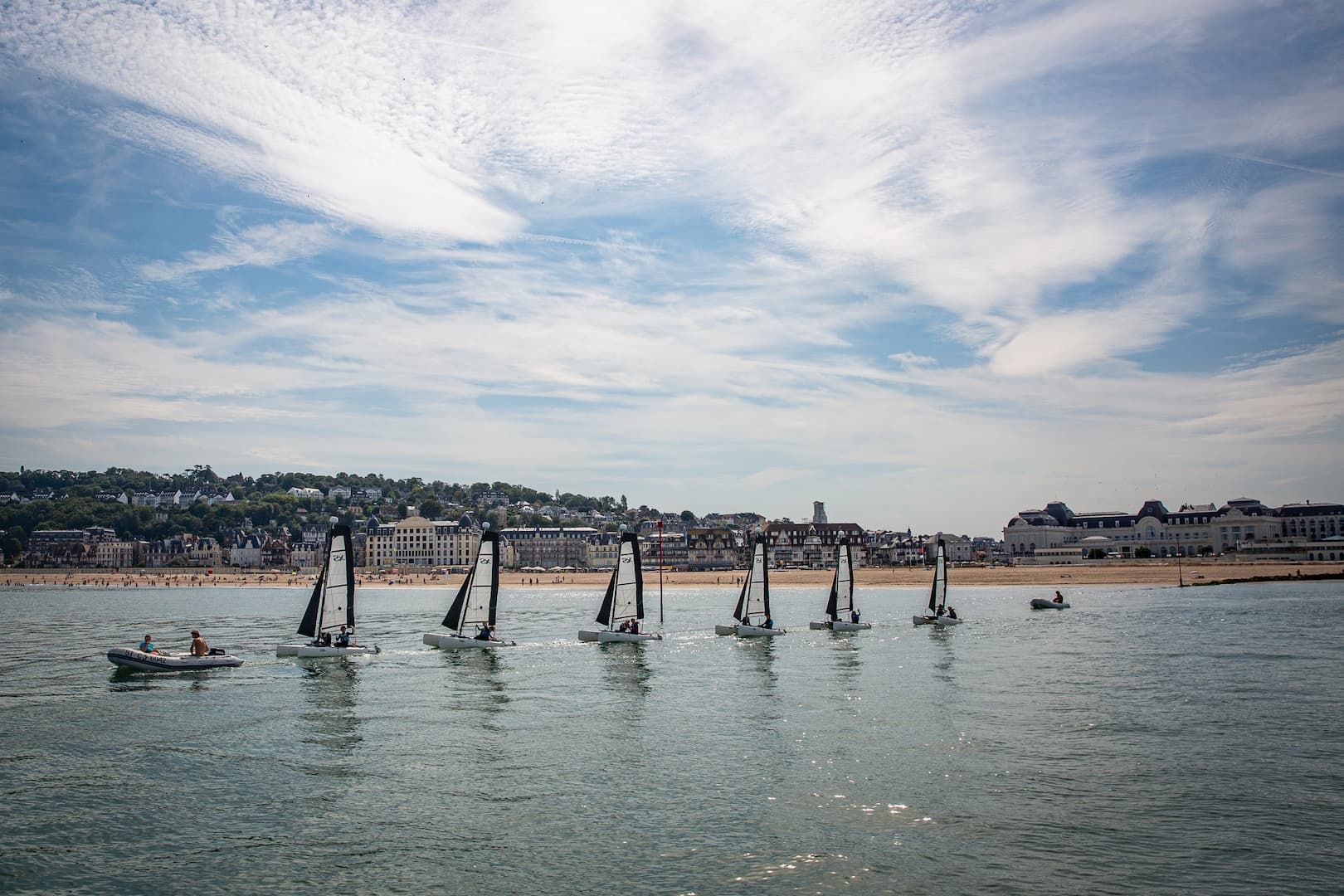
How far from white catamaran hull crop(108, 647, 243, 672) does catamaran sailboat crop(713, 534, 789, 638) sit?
95.8ft

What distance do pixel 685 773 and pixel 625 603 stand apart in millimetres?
32021

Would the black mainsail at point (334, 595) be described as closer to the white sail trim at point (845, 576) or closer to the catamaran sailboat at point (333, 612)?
the catamaran sailboat at point (333, 612)

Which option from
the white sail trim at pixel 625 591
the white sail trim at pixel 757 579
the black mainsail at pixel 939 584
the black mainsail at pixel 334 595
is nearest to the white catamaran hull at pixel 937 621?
the black mainsail at pixel 939 584

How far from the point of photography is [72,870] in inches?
699

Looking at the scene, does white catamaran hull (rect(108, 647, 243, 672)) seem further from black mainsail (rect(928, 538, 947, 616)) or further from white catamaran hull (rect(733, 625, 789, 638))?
black mainsail (rect(928, 538, 947, 616))

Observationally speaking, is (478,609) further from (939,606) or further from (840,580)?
(939,606)

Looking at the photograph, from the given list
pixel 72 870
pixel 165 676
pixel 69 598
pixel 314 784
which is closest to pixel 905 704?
pixel 314 784

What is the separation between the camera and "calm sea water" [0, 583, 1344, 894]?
17516 millimetres

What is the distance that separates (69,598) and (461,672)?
112 m

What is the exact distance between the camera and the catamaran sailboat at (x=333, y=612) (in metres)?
46.9

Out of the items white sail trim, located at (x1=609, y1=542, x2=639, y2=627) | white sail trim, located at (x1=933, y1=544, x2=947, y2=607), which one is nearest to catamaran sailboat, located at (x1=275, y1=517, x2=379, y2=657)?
white sail trim, located at (x1=609, y1=542, x2=639, y2=627)

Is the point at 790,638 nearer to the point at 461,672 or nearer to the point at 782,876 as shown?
the point at 461,672

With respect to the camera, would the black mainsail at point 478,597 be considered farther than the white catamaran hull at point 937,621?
No

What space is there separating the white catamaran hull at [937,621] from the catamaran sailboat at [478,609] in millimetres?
30076
